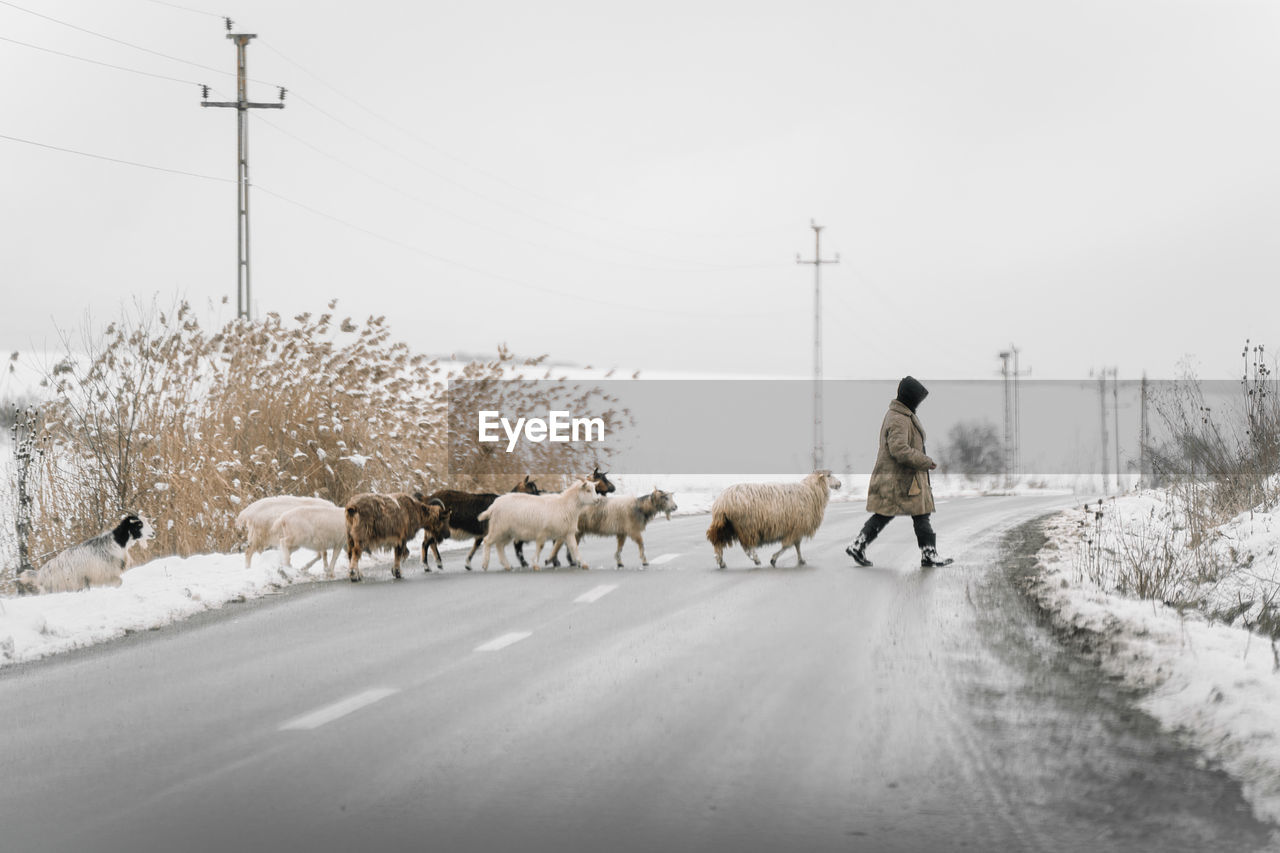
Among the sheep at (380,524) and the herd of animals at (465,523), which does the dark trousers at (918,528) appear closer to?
the herd of animals at (465,523)

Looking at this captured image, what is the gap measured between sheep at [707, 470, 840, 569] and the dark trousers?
0.64 metres

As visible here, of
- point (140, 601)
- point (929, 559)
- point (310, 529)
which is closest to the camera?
point (140, 601)

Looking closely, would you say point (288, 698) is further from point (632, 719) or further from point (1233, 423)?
point (1233, 423)

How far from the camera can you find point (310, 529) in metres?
14.7

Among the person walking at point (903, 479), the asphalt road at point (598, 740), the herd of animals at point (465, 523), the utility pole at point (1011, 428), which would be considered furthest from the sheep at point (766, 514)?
the utility pole at point (1011, 428)

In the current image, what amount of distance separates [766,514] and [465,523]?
3805 mm

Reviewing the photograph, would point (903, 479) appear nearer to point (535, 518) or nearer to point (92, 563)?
point (535, 518)

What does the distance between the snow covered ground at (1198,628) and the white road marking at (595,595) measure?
4.01 m

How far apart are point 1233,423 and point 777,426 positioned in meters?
70.5

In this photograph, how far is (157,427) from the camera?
1800 centimetres

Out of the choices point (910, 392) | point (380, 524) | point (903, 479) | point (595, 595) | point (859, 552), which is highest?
point (910, 392)

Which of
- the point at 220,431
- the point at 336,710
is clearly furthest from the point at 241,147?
the point at 336,710

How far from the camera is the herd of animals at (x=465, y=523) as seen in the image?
14.3 m

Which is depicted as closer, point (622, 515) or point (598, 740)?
point (598, 740)
